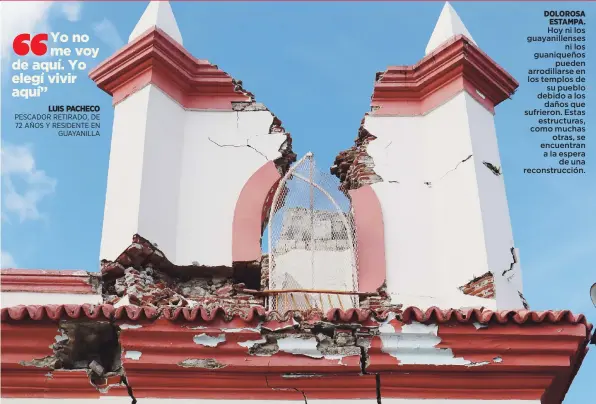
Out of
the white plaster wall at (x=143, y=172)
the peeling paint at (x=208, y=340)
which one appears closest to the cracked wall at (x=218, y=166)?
the white plaster wall at (x=143, y=172)

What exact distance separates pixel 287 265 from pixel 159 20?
9.02 feet

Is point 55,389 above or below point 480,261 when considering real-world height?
below

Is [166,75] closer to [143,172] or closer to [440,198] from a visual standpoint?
[143,172]

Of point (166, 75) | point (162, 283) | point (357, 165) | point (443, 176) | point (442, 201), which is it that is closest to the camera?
point (162, 283)

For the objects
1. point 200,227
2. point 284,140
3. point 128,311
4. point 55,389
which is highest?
point 284,140

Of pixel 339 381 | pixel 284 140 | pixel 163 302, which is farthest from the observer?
pixel 284 140

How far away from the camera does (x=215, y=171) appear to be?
8391 millimetres

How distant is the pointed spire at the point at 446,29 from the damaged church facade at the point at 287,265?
3cm

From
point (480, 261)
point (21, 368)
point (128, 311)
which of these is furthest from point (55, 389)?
point (480, 261)

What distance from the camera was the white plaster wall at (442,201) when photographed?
7.66 m

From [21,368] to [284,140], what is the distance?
3.08 metres

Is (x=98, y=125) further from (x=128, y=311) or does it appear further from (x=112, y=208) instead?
(x=128, y=311)

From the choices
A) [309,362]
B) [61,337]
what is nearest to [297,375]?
[309,362]

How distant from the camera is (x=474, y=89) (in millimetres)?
8727
